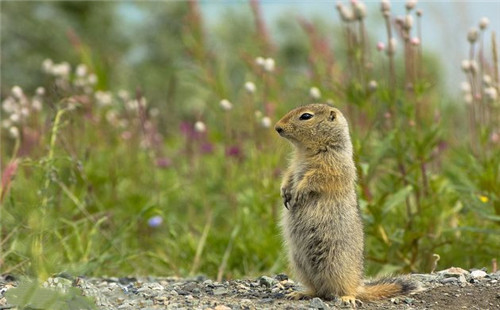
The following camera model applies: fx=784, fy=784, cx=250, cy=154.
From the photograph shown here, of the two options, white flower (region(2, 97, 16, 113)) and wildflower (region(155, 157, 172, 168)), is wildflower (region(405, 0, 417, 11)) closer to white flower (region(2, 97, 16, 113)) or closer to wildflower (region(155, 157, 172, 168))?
wildflower (region(155, 157, 172, 168))

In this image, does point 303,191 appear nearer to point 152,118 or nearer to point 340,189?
point 340,189

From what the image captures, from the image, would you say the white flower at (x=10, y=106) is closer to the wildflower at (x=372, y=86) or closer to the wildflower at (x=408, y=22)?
the wildflower at (x=372, y=86)

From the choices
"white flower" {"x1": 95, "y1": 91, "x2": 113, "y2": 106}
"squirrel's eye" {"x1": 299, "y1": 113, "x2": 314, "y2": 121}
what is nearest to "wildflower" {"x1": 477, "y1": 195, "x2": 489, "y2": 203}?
"squirrel's eye" {"x1": 299, "y1": 113, "x2": 314, "y2": 121}

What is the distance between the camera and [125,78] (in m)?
16.6

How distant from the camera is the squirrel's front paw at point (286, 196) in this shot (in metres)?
4.59

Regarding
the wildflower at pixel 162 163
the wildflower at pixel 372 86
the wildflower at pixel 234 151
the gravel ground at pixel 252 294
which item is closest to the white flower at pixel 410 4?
the wildflower at pixel 372 86

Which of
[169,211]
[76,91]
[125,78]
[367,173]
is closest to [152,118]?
[76,91]

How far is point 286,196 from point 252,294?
604 mm

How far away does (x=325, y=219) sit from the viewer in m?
4.43

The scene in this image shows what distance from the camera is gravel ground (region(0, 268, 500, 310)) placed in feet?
13.7

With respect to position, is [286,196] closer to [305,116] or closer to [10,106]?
[305,116]

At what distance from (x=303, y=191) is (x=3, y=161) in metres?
4.28

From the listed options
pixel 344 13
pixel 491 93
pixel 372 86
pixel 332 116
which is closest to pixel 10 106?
pixel 344 13

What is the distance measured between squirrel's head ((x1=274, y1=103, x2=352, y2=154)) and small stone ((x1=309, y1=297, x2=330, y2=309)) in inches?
35.9
